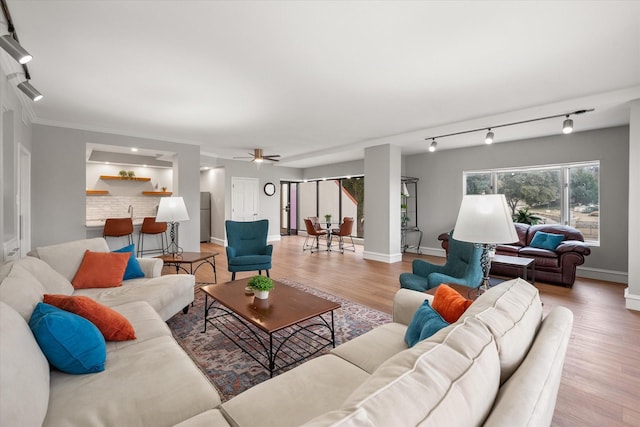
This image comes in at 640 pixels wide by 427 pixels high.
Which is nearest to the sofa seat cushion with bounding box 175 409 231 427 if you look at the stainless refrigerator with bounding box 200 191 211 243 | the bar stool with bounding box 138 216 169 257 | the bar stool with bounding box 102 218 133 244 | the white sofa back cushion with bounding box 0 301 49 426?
the white sofa back cushion with bounding box 0 301 49 426

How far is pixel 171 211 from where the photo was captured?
3.84 metres

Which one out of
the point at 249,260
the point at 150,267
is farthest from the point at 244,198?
the point at 150,267

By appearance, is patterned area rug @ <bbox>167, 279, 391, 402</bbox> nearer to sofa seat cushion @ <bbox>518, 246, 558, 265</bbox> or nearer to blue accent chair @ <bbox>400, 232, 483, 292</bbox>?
Result: blue accent chair @ <bbox>400, 232, 483, 292</bbox>

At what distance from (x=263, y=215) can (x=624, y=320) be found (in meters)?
7.93

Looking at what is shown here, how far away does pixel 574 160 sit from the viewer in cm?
516

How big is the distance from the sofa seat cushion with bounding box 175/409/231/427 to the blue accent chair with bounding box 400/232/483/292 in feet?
7.17

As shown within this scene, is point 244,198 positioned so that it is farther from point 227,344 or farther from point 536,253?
point 536,253

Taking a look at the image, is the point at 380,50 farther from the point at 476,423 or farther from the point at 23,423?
the point at 23,423

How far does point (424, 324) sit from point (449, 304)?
156mm

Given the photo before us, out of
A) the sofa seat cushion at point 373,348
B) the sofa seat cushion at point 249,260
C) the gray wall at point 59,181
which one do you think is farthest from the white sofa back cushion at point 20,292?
the gray wall at point 59,181

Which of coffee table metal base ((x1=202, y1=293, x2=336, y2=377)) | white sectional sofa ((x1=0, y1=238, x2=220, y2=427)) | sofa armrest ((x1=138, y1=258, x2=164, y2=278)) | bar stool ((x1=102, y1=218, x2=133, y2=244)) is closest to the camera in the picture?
white sectional sofa ((x1=0, y1=238, x2=220, y2=427))

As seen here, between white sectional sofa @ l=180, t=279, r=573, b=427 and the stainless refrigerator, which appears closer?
white sectional sofa @ l=180, t=279, r=573, b=427

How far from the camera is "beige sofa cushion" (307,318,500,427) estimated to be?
60cm

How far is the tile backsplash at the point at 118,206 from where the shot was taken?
6.68m
